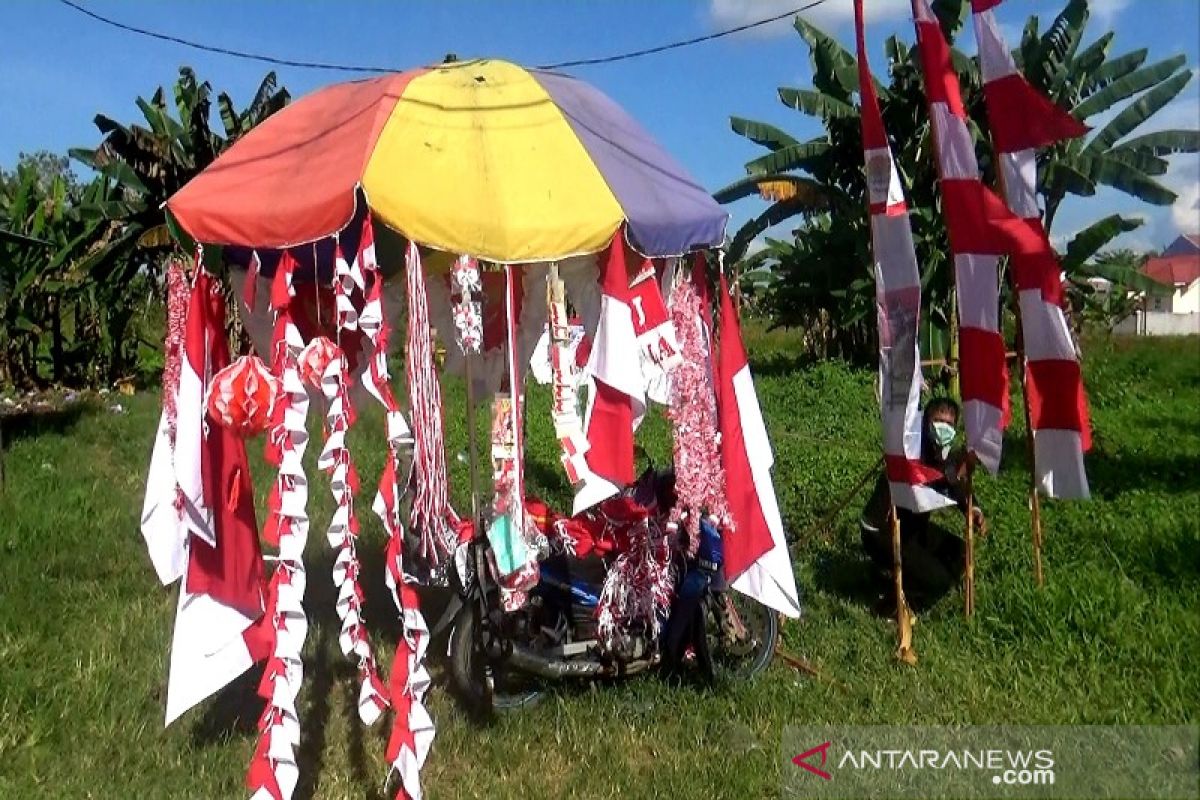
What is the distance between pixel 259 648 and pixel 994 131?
3.49 metres

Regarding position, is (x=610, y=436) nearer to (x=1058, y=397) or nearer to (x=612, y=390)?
(x=612, y=390)

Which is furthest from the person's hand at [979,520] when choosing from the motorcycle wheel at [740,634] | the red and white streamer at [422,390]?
the red and white streamer at [422,390]

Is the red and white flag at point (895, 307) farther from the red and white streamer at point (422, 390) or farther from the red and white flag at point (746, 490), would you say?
the red and white streamer at point (422, 390)

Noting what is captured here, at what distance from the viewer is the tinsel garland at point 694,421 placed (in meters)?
3.96

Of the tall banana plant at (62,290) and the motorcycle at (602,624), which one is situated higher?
the tall banana plant at (62,290)

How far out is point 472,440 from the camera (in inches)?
179

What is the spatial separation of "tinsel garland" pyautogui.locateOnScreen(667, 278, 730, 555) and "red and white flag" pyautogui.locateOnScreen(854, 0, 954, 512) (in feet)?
2.85

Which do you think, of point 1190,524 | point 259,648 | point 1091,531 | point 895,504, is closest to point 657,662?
point 895,504

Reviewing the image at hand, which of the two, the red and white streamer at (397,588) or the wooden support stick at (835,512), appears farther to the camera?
the wooden support stick at (835,512)

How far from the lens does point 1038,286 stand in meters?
3.96

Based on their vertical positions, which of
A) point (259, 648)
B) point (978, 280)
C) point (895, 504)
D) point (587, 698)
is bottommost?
point (587, 698)

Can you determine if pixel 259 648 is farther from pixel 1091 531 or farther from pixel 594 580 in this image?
pixel 1091 531

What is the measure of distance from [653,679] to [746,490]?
106cm

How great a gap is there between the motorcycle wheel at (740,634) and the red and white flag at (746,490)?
531 mm
